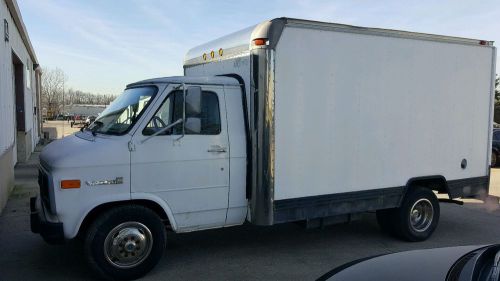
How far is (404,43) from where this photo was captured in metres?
6.48

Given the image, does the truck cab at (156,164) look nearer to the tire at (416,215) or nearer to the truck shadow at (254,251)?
the truck shadow at (254,251)

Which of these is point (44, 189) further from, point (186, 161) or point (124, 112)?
point (186, 161)

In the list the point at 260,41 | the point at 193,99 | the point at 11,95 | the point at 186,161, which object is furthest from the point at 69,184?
the point at 11,95

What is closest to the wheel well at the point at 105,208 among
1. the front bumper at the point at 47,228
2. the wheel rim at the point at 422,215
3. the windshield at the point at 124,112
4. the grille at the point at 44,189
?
the front bumper at the point at 47,228

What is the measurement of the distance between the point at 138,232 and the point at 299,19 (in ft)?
9.80

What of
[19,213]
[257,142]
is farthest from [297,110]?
[19,213]

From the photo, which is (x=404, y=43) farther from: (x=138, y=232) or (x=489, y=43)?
(x=138, y=232)

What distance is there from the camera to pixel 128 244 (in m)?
5.09

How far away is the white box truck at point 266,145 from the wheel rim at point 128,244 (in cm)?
1

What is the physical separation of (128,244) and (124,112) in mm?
1468

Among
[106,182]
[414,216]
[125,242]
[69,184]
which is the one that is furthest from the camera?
[414,216]

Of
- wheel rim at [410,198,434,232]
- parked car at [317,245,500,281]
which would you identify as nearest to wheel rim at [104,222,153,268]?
parked car at [317,245,500,281]

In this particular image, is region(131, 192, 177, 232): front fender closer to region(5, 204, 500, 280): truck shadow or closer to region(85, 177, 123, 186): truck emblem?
region(85, 177, 123, 186): truck emblem

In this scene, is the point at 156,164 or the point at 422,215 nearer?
the point at 156,164
